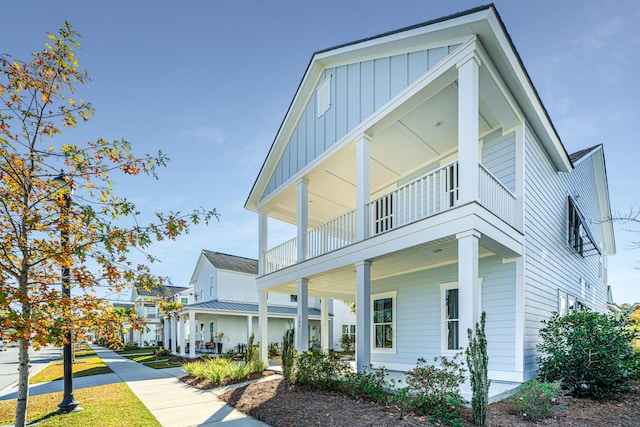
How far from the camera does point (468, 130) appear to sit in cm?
671

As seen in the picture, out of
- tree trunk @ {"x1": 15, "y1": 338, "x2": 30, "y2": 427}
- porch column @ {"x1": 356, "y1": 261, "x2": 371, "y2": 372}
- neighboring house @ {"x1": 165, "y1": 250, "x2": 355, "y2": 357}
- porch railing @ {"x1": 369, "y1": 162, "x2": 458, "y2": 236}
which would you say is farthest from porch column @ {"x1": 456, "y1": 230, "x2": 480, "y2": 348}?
neighboring house @ {"x1": 165, "y1": 250, "x2": 355, "y2": 357}

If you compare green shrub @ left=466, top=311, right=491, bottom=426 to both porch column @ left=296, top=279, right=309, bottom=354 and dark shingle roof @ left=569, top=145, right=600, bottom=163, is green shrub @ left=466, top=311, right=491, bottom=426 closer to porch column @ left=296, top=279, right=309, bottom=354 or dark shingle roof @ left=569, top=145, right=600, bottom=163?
porch column @ left=296, top=279, right=309, bottom=354

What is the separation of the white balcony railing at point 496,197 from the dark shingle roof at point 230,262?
20972 mm

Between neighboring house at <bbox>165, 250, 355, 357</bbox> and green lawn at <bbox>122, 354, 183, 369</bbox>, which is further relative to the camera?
neighboring house at <bbox>165, 250, 355, 357</bbox>

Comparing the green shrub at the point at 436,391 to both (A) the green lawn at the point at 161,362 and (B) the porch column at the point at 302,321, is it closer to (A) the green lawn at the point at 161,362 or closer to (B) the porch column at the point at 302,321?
(B) the porch column at the point at 302,321

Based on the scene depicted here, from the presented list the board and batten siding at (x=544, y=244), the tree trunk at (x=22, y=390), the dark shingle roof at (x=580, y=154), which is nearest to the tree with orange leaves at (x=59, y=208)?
the tree trunk at (x=22, y=390)

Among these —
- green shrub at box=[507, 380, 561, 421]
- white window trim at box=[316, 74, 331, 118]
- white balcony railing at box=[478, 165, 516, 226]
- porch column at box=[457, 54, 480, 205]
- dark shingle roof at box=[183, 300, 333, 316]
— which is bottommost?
dark shingle roof at box=[183, 300, 333, 316]

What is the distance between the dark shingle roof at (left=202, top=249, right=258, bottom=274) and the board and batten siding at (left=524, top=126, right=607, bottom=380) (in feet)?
66.6

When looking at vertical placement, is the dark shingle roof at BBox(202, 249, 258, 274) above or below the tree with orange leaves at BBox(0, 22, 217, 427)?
below

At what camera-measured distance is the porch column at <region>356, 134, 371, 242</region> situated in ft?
29.3

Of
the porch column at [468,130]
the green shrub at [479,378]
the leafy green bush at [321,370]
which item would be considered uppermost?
the porch column at [468,130]

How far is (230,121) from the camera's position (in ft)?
39.1

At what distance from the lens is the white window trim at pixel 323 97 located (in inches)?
435

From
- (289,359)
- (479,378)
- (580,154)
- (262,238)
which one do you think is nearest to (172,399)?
(289,359)
